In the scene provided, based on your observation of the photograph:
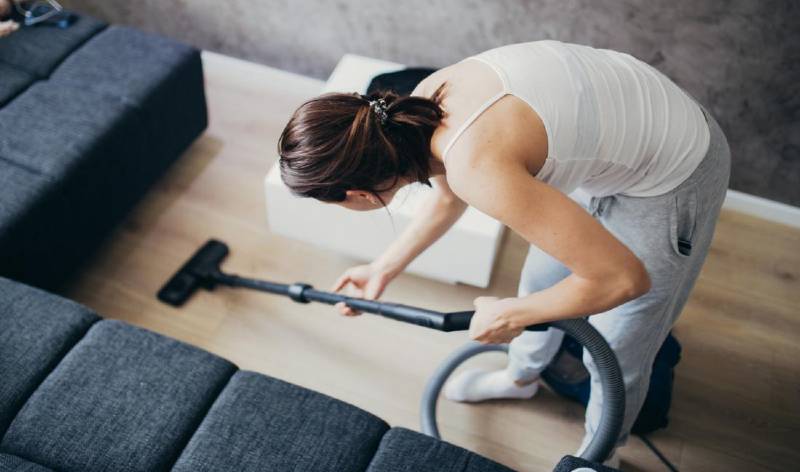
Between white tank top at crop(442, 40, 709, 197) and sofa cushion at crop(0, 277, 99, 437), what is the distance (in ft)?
3.33

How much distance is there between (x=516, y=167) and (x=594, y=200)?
39cm

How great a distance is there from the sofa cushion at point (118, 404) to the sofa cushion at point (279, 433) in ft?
0.16

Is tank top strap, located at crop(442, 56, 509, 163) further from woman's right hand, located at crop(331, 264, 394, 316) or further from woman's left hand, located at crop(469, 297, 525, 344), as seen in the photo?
woman's right hand, located at crop(331, 264, 394, 316)

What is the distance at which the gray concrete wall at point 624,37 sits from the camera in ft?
6.57

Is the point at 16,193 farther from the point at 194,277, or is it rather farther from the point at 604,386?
the point at 604,386

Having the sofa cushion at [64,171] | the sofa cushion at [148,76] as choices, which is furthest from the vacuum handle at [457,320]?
the sofa cushion at [148,76]

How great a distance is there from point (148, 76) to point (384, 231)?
2.85ft

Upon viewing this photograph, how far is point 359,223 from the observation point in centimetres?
205

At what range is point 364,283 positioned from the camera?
1.71 metres

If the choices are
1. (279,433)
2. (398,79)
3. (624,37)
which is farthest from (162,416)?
(624,37)

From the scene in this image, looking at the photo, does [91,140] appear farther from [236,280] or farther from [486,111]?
[486,111]

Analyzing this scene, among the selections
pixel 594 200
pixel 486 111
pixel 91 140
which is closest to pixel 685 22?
pixel 594 200

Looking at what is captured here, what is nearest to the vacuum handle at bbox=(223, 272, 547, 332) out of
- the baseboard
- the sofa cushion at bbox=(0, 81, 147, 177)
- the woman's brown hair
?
the woman's brown hair

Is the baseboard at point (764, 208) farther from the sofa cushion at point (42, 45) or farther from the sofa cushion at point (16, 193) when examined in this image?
the sofa cushion at point (42, 45)
